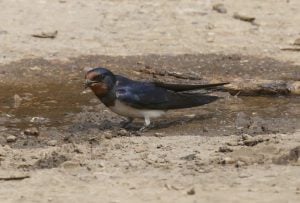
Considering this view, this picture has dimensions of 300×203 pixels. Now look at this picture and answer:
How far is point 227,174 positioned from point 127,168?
2.34ft

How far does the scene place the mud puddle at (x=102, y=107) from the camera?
8.73m

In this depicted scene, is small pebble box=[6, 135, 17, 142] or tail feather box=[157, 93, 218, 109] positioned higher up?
tail feather box=[157, 93, 218, 109]

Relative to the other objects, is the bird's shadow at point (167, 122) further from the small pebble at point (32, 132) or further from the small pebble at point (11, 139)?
the small pebble at point (11, 139)

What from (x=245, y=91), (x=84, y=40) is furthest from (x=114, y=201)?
(x=84, y=40)

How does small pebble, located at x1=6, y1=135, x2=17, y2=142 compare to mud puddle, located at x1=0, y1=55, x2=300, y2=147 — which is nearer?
small pebble, located at x1=6, y1=135, x2=17, y2=142

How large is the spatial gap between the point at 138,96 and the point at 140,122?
71 centimetres

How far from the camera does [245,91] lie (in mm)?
9820

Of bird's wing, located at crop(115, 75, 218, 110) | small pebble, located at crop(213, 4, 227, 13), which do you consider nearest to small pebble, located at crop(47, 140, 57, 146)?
bird's wing, located at crop(115, 75, 218, 110)

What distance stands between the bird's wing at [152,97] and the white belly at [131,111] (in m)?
0.04

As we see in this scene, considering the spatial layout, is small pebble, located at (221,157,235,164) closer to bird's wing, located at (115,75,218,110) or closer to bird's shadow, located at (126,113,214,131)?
bird's wing, located at (115,75,218,110)

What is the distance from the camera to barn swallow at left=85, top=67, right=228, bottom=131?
8492mm

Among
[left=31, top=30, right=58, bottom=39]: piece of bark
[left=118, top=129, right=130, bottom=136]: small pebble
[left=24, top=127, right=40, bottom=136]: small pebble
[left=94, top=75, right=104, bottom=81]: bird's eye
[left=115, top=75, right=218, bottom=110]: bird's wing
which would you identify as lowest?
[left=24, top=127, right=40, bottom=136]: small pebble

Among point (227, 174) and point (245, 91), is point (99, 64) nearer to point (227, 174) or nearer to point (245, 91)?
point (245, 91)

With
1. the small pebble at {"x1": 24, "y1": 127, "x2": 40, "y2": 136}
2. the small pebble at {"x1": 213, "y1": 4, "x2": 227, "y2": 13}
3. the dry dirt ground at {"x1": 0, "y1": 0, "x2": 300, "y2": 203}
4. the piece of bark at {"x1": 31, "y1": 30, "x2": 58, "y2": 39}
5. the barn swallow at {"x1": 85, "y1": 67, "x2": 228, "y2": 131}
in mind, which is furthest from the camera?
the small pebble at {"x1": 213, "y1": 4, "x2": 227, "y2": 13}
